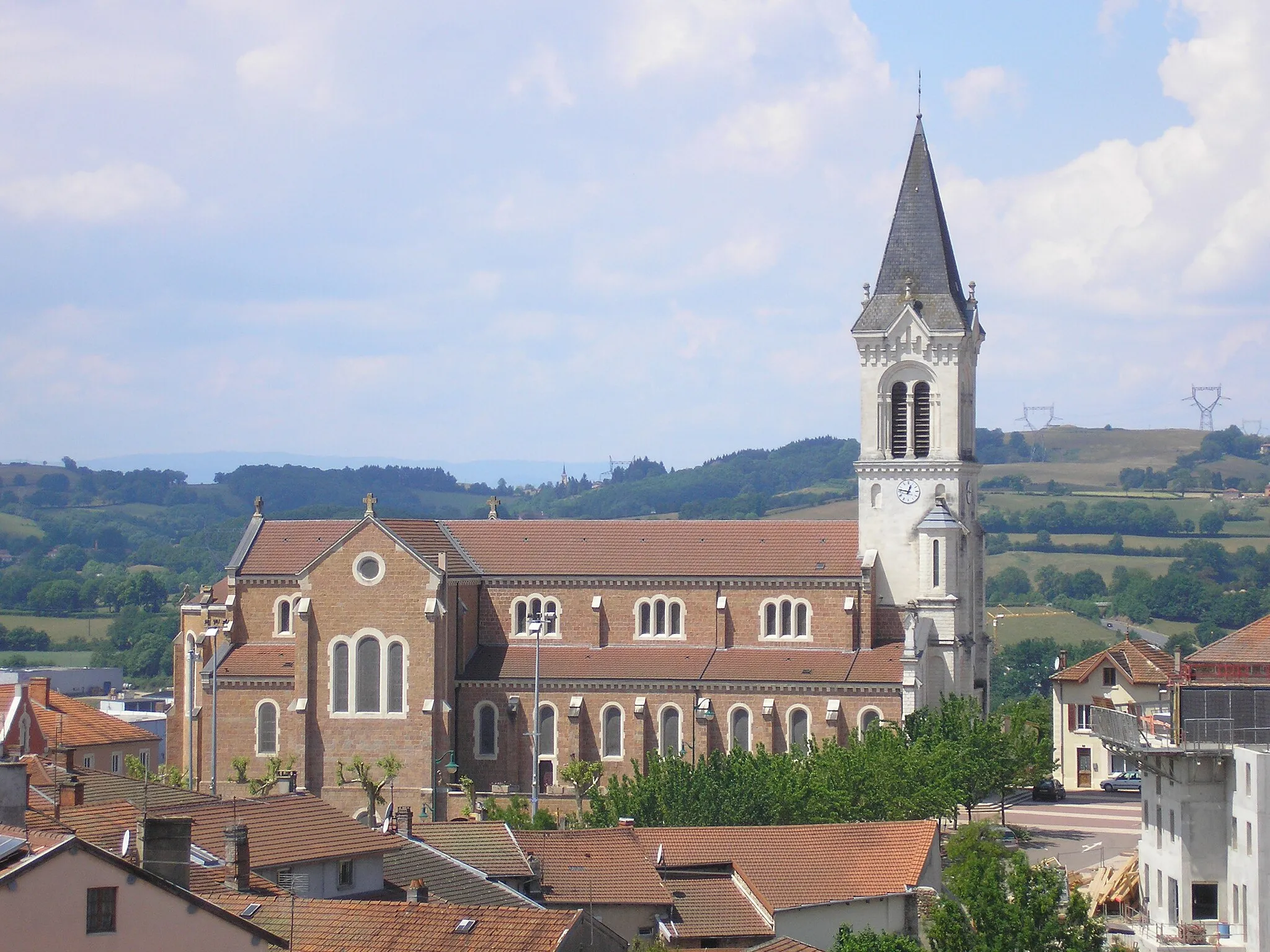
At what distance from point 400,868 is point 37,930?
21.1 m

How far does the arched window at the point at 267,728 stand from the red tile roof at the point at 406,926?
171 ft

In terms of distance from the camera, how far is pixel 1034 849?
260ft

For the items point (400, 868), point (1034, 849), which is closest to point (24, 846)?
point (400, 868)

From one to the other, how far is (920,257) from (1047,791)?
24387 millimetres

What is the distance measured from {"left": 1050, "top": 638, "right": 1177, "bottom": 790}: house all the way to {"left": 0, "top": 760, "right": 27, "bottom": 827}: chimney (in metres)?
75.1

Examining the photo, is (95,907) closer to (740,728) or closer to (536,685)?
(536,685)

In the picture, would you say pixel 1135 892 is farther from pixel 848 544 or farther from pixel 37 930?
pixel 37 930

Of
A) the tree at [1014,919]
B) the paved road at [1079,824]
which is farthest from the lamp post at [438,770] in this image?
the tree at [1014,919]

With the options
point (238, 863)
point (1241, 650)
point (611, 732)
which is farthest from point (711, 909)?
point (611, 732)

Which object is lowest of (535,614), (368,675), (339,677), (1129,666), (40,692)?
(40,692)

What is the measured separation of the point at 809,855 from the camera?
6128 cm

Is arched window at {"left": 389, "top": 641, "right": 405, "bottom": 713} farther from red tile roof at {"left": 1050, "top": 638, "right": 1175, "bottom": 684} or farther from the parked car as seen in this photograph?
red tile roof at {"left": 1050, "top": 638, "right": 1175, "bottom": 684}

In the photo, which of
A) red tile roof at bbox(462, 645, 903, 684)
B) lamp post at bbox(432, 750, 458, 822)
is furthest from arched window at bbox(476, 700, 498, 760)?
lamp post at bbox(432, 750, 458, 822)

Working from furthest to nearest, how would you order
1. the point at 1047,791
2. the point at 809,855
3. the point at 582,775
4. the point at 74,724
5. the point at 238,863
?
1. the point at 74,724
2. the point at 1047,791
3. the point at 582,775
4. the point at 809,855
5. the point at 238,863
